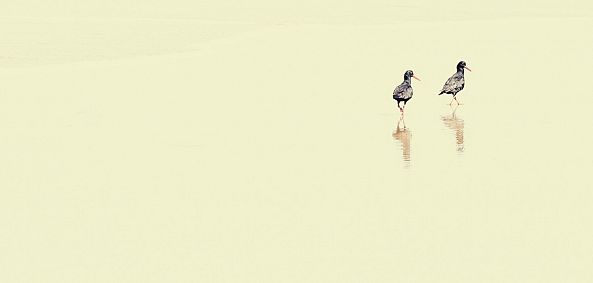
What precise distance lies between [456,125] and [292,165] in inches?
235

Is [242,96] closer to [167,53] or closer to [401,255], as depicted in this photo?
[167,53]

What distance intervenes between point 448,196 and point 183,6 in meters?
56.4

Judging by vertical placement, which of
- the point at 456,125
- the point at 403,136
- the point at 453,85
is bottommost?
the point at 403,136

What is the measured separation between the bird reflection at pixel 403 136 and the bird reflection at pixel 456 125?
→ 0.81 metres

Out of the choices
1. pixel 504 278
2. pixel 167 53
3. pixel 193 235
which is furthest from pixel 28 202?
pixel 167 53

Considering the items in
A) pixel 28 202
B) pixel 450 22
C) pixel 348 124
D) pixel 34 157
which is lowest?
pixel 28 202

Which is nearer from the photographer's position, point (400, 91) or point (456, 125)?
point (456, 125)

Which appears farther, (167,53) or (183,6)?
(183,6)

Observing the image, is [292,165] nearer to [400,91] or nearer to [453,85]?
[400,91]

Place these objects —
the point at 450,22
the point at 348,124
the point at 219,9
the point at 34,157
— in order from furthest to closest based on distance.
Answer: the point at 219,9
the point at 450,22
the point at 348,124
the point at 34,157

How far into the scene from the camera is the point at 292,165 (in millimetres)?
17625

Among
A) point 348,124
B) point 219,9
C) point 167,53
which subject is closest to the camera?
point 348,124

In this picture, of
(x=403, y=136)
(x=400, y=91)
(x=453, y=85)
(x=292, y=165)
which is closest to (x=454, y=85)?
(x=453, y=85)

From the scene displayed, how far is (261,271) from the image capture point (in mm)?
11352
